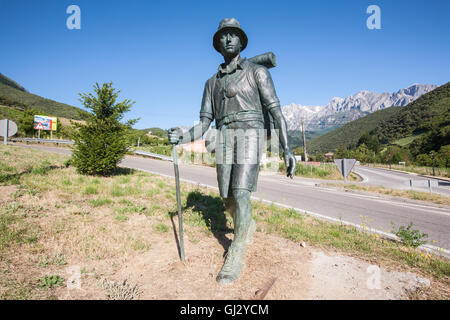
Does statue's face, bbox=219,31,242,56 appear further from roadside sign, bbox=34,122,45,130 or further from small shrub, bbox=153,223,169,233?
roadside sign, bbox=34,122,45,130

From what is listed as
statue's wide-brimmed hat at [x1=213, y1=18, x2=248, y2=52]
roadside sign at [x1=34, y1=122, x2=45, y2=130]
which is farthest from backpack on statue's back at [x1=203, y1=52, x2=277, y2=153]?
roadside sign at [x1=34, y1=122, x2=45, y2=130]

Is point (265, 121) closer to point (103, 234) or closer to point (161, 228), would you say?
point (161, 228)

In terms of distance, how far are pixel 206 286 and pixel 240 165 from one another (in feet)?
4.19

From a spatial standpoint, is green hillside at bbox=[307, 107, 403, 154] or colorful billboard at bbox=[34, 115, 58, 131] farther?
green hillside at bbox=[307, 107, 403, 154]

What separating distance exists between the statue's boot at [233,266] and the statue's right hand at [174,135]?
4.45ft

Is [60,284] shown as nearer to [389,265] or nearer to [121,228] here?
[121,228]

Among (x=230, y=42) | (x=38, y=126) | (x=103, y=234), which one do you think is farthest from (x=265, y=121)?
(x=38, y=126)

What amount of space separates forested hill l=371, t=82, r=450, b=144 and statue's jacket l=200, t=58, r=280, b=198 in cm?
8954

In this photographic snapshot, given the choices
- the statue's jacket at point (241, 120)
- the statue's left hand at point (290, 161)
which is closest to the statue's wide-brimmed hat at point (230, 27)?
the statue's jacket at point (241, 120)

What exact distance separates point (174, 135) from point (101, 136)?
20.4 ft

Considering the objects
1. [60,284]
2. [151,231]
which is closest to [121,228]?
[151,231]

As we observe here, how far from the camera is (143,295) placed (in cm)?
198

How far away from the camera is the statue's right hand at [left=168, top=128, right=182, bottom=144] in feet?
8.53

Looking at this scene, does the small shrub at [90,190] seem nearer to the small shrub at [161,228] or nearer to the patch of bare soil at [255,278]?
the small shrub at [161,228]
